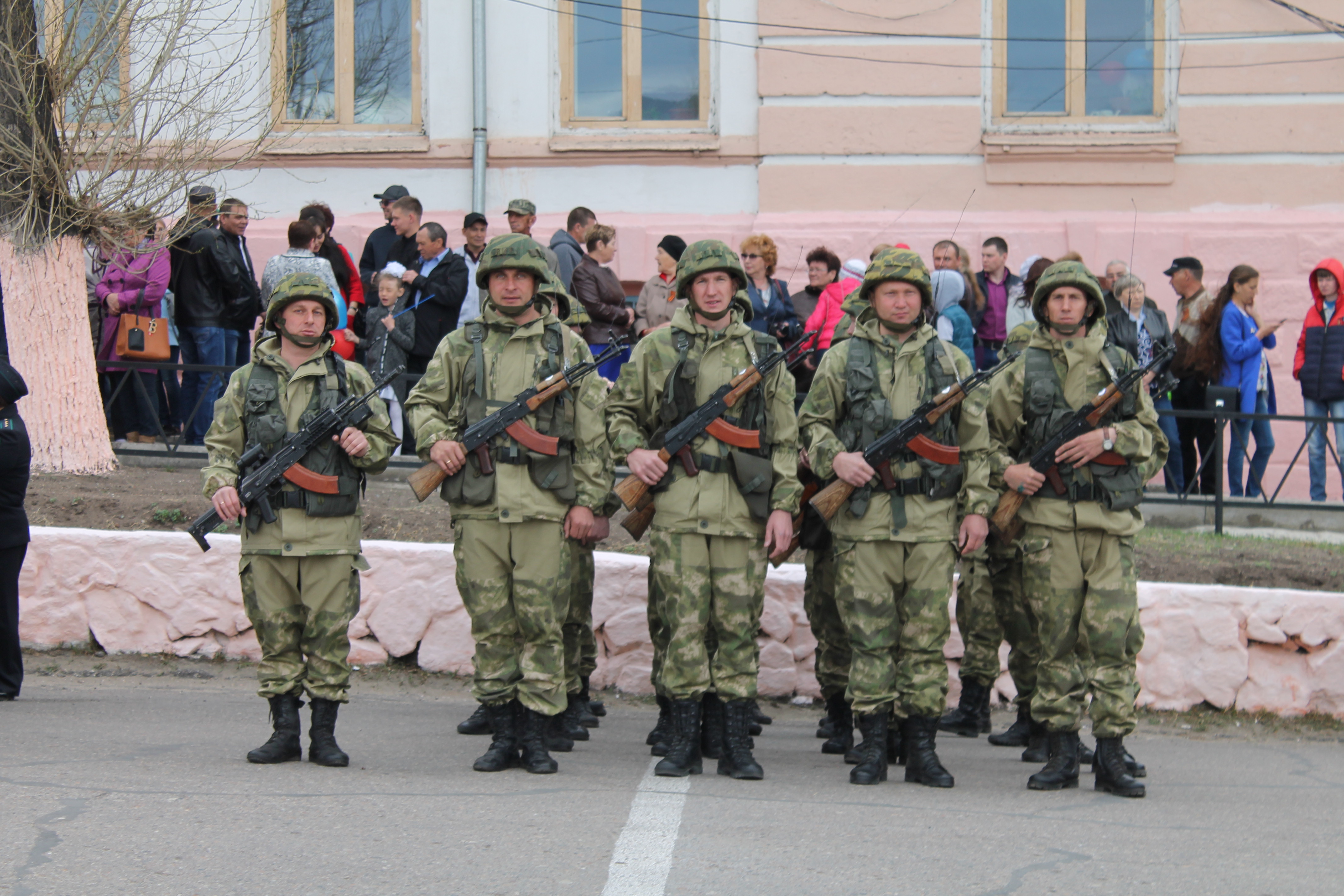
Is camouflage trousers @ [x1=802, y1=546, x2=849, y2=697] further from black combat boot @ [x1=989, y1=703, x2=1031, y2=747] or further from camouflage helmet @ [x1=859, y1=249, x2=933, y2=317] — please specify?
camouflage helmet @ [x1=859, y1=249, x2=933, y2=317]

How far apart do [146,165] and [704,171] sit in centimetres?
515

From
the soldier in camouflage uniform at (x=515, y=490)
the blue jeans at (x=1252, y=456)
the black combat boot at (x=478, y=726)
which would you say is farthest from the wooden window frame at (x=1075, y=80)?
the black combat boot at (x=478, y=726)

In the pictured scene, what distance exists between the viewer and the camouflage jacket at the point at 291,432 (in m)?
6.10

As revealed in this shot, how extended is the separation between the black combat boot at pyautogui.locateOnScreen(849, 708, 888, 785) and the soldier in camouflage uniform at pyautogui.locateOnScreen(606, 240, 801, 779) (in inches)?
17.3

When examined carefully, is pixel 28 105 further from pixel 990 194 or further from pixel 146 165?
pixel 990 194

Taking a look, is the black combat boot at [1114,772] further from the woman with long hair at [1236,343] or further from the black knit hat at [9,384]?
the woman with long hair at [1236,343]

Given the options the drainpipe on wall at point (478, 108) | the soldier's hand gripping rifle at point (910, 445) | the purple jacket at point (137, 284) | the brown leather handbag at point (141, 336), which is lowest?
the soldier's hand gripping rifle at point (910, 445)

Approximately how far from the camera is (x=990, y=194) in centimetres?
1335

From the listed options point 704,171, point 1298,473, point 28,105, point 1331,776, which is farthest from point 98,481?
point 1298,473

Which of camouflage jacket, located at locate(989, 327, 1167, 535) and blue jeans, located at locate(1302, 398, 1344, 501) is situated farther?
blue jeans, located at locate(1302, 398, 1344, 501)

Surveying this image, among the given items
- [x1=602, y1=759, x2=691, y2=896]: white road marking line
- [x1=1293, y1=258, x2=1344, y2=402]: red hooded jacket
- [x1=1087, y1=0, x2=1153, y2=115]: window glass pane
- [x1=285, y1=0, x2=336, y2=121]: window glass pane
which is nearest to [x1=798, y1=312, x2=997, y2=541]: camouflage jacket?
[x1=602, y1=759, x2=691, y2=896]: white road marking line

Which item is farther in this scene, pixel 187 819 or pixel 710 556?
pixel 710 556

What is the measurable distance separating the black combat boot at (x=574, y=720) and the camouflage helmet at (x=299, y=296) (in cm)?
204

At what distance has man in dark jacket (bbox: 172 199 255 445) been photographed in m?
11.1
